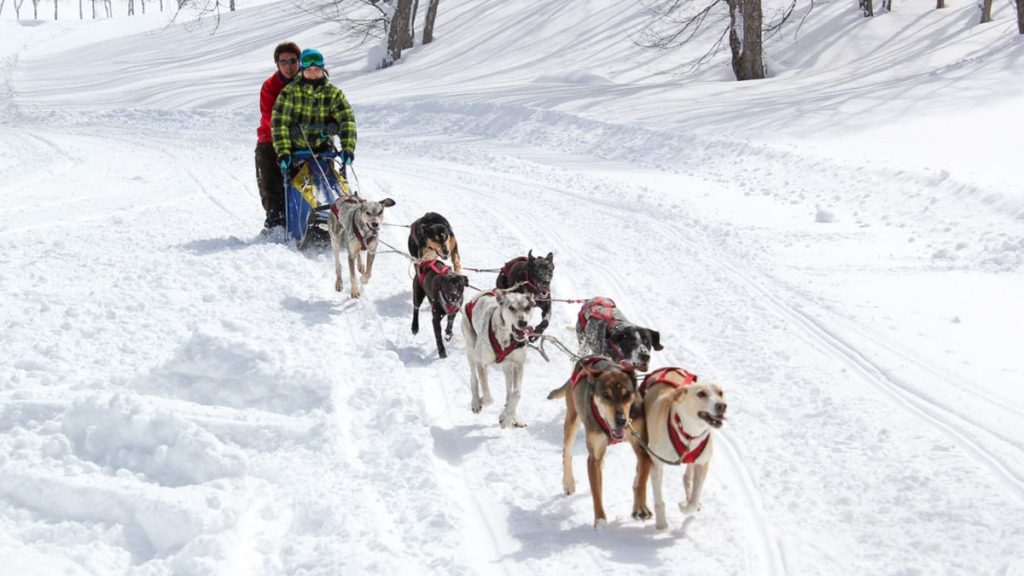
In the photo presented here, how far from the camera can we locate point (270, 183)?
11172 mm

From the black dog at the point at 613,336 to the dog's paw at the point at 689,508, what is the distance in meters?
1.27

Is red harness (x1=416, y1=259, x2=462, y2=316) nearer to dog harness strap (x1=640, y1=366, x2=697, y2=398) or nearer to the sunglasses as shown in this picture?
dog harness strap (x1=640, y1=366, x2=697, y2=398)

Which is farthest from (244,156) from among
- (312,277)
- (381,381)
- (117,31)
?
(117,31)

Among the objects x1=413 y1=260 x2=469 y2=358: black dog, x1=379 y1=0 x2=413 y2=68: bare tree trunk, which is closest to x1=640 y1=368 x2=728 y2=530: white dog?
x1=413 y1=260 x2=469 y2=358: black dog

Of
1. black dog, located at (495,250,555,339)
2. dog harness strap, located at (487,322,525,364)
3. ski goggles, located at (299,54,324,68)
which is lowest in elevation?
dog harness strap, located at (487,322,525,364)

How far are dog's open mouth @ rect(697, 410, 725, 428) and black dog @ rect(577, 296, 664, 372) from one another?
1598 mm

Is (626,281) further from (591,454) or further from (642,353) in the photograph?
(591,454)

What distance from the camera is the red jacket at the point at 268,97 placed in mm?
11023

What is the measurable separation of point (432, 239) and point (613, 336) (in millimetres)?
3284

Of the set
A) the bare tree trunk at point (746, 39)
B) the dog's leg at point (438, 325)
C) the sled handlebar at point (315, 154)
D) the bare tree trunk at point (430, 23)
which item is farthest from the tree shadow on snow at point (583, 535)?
the bare tree trunk at point (430, 23)

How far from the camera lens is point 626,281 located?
9500mm

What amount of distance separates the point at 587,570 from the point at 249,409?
2721mm

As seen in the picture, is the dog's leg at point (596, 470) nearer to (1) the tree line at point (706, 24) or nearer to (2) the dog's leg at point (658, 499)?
(2) the dog's leg at point (658, 499)

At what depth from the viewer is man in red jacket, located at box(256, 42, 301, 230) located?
435 inches
